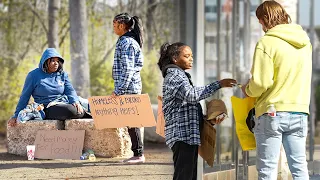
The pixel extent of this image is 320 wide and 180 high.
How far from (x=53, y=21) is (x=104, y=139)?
4650mm

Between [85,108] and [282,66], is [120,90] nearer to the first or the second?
[85,108]

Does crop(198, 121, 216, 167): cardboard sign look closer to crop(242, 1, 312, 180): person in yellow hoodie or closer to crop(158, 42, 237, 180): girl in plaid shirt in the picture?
crop(158, 42, 237, 180): girl in plaid shirt

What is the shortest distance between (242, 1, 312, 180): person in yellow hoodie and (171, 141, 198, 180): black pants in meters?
0.44

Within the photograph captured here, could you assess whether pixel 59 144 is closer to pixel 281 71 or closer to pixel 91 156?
pixel 91 156

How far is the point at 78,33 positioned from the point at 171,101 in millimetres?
6419

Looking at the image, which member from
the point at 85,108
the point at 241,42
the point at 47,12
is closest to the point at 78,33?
the point at 47,12

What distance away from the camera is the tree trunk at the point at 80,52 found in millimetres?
10750

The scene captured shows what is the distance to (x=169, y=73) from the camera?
454 cm

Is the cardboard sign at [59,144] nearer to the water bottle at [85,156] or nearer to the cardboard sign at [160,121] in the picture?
the water bottle at [85,156]

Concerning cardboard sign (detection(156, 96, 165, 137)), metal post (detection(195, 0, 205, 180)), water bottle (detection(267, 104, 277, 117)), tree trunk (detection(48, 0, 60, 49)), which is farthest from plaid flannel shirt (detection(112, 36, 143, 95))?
tree trunk (detection(48, 0, 60, 49))

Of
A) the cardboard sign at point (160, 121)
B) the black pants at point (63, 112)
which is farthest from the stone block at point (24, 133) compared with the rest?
the cardboard sign at point (160, 121)

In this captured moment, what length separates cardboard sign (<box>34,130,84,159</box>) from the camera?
21.6 feet

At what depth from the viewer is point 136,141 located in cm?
620

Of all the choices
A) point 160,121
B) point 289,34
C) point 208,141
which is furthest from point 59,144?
point 289,34
